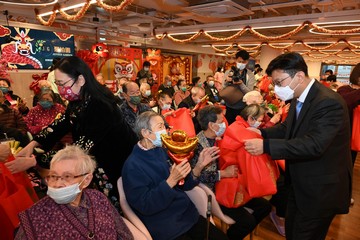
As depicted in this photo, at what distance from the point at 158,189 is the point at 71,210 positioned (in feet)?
1.65

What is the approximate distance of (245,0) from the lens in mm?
4594

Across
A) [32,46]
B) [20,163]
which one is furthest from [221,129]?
[32,46]

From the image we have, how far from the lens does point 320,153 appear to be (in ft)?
5.02

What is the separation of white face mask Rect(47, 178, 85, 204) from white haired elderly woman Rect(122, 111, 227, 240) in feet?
1.21

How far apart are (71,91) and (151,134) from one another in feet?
2.10

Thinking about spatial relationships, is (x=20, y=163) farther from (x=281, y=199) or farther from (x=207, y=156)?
(x=281, y=199)

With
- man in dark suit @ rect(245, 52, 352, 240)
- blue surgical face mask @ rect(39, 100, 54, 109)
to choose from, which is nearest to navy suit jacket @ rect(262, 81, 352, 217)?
man in dark suit @ rect(245, 52, 352, 240)

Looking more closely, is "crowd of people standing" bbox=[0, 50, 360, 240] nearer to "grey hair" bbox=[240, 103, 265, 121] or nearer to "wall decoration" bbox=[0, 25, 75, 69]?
"grey hair" bbox=[240, 103, 265, 121]

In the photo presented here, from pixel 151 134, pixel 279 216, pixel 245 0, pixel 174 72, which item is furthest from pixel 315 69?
pixel 151 134

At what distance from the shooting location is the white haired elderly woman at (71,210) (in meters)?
1.16

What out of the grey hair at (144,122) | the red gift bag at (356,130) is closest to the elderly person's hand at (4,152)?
the grey hair at (144,122)

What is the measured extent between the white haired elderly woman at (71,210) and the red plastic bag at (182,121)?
1.91m

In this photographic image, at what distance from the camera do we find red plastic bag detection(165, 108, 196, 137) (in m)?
3.26

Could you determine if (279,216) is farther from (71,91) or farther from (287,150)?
(71,91)
